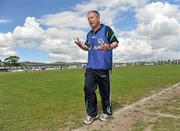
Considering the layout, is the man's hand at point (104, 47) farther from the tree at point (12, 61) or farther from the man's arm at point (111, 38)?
the tree at point (12, 61)

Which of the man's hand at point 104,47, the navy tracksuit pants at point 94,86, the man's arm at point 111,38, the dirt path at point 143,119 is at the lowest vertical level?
the dirt path at point 143,119

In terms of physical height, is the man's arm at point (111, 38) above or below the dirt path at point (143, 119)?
above

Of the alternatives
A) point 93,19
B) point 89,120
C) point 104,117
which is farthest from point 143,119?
point 93,19

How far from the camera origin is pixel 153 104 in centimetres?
927

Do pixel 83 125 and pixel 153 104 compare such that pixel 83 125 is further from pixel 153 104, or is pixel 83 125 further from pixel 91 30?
pixel 153 104

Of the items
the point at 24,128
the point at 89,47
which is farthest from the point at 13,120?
the point at 89,47

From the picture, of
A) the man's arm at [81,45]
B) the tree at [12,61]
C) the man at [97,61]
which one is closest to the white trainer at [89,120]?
the man at [97,61]

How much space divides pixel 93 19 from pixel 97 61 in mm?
865

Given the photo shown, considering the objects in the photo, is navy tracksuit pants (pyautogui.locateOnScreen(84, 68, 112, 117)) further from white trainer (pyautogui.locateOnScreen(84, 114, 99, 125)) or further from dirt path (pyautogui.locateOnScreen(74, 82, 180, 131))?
dirt path (pyautogui.locateOnScreen(74, 82, 180, 131))

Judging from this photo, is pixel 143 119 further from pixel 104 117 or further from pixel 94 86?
pixel 94 86

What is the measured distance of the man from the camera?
6883mm

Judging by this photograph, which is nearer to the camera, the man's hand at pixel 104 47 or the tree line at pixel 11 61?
the man's hand at pixel 104 47

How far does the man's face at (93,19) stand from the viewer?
271 inches

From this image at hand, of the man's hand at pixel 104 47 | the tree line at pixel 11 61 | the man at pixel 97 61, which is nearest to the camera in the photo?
the man's hand at pixel 104 47
